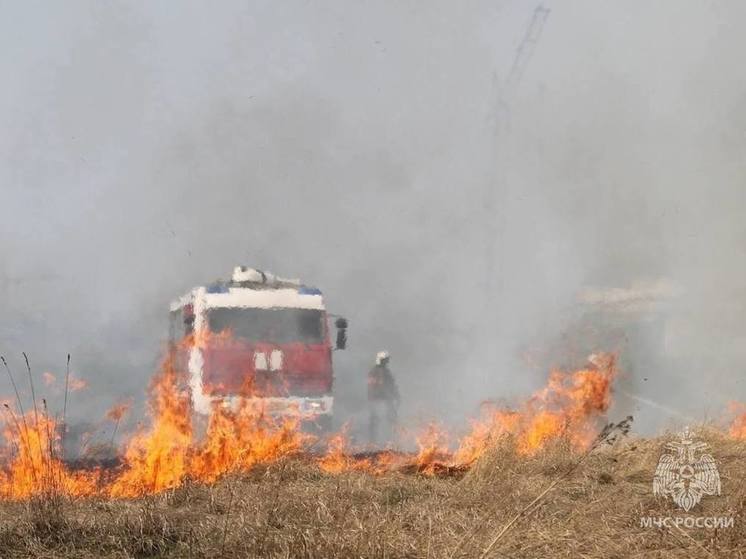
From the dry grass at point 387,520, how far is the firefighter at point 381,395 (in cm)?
738

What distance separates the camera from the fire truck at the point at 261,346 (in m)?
11.8

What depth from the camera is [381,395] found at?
14.9m

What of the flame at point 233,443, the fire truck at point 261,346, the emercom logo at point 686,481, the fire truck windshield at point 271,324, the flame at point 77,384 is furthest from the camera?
the flame at point 77,384

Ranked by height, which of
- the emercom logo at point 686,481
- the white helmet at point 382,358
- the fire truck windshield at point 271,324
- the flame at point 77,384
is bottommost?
the emercom logo at point 686,481

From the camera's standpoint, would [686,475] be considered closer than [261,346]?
Yes

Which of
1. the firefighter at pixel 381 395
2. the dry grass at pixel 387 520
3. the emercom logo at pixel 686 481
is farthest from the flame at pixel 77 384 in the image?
the emercom logo at pixel 686 481

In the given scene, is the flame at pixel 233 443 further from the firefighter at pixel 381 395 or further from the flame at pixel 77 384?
the flame at pixel 77 384

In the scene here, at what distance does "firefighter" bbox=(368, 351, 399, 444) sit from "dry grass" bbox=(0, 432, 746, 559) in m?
7.38

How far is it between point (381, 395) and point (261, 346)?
3.51 metres

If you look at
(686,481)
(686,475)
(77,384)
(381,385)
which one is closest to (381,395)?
(381,385)

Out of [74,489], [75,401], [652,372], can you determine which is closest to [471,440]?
[74,489]

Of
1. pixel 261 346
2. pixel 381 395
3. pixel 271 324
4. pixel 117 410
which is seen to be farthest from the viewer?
pixel 381 395

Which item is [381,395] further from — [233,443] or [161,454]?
[161,454]

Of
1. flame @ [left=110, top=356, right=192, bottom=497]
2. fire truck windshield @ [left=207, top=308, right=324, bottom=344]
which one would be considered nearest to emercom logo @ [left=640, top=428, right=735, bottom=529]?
flame @ [left=110, top=356, right=192, bottom=497]
